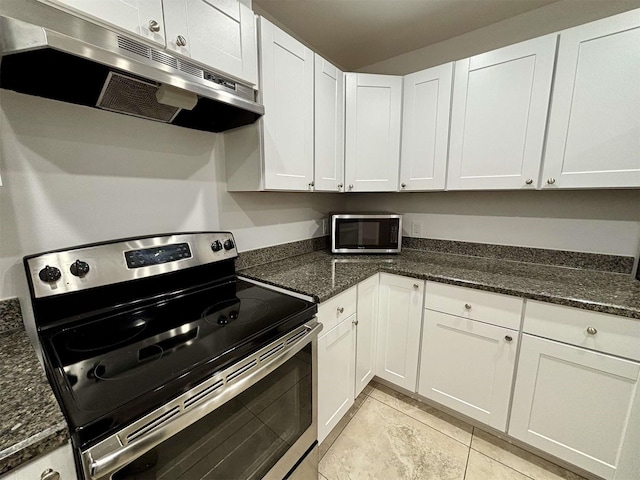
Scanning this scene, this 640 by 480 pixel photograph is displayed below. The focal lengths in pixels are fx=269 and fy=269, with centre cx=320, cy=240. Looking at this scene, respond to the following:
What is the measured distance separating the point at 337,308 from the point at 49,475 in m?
1.04

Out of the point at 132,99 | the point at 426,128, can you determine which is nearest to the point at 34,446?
the point at 132,99

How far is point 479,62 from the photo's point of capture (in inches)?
62.3

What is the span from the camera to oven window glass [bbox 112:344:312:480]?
2.27 ft

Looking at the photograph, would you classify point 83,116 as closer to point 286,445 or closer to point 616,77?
point 286,445

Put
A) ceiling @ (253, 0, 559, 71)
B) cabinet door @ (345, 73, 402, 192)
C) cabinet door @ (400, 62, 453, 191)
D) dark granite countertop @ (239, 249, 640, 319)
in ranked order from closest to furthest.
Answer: dark granite countertop @ (239, 249, 640, 319)
ceiling @ (253, 0, 559, 71)
cabinet door @ (400, 62, 453, 191)
cabinet door @ (345, 73, 402, 192)

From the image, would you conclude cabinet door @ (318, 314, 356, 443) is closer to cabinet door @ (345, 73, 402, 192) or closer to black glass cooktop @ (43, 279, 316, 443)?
black glass cooktop @ (43, 279, 316, 443)

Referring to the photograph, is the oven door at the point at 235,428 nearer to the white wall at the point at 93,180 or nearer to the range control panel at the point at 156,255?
the range control panel at the point at 156,255

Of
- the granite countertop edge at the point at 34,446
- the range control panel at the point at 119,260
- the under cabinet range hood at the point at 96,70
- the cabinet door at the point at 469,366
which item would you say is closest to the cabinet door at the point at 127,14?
the under cabinet range hood at the point at 96,70

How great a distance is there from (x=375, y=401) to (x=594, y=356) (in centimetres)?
118

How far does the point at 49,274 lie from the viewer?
2.97 feet

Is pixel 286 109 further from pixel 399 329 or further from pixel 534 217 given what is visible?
pixel 534 217

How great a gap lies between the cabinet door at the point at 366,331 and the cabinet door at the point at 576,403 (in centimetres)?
77

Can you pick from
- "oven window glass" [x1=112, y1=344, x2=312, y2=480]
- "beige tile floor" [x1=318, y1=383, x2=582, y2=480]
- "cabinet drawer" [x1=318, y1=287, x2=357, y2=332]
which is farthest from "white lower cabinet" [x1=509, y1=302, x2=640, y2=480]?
"oven window glass" [x1=112, y1=344, x2=312, y2=480]

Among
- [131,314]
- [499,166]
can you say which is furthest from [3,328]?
[499,166]
